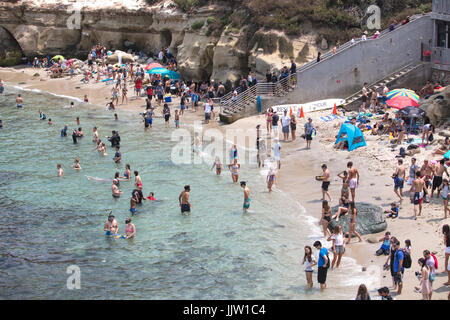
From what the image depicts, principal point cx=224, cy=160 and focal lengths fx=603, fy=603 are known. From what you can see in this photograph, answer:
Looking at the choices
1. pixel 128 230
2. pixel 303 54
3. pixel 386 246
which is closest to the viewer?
pixel 386 246

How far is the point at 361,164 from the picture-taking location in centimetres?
2280

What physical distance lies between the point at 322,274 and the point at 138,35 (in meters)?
34.7

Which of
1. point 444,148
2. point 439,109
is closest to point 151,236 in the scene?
point 444,148

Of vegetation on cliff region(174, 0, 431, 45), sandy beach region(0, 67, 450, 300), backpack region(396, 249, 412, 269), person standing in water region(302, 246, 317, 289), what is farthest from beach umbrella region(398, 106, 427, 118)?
person standing in water region(302, 246, 317, 289)

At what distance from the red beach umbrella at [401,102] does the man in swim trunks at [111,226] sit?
504 inches

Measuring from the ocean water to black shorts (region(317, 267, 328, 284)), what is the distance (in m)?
0.36

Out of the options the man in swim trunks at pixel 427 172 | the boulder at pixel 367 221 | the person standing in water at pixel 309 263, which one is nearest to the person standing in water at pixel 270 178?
the boulder at pixel 367 221

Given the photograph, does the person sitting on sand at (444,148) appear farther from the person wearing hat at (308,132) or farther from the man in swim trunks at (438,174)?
the person wearing hat at (308,132)

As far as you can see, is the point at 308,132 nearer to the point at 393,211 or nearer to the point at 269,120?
the point at 269,120

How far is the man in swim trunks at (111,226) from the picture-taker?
743 inches

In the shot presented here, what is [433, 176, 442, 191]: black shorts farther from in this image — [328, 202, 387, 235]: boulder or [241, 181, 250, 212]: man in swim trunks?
[241, 181, 250, 212]: man in swim trunks

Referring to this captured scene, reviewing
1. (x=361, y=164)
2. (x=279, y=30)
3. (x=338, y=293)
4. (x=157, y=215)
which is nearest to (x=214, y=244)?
(x=157, y=215)

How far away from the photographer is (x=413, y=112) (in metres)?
24.0

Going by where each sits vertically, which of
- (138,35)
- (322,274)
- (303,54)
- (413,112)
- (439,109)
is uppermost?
(138,35)
